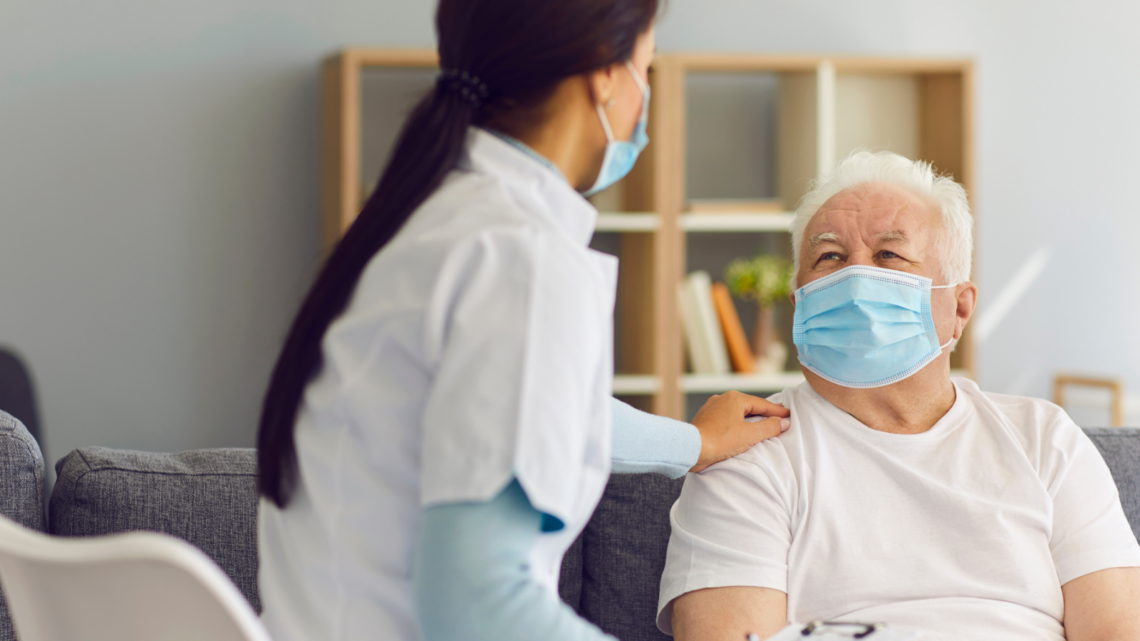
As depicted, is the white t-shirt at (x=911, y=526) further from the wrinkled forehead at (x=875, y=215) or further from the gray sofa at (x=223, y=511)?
the wrinkled forehead at (x=875, y=215)

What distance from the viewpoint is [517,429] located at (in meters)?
0.61

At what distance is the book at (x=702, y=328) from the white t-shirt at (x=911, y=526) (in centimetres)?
152

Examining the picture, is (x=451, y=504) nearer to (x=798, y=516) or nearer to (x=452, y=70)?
(x=452, y=70)

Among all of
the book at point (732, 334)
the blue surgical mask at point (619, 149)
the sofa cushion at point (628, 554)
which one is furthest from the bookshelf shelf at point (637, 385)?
the blue surgical mask at point (619, 149)

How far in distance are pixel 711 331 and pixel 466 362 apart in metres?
2.27

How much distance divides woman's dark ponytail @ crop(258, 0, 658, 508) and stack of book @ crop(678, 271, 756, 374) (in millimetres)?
2088

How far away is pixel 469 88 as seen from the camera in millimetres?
729

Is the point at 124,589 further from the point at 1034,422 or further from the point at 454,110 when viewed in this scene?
the point at 1034,422

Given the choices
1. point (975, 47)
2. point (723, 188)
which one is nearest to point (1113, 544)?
point (723, 188)

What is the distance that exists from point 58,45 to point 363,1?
913mm

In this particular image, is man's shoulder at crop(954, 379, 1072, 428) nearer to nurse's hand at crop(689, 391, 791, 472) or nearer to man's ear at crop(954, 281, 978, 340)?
man's ear at crop(954, 281, 978, 340)

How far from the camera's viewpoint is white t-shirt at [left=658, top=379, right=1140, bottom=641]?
3.82 feet

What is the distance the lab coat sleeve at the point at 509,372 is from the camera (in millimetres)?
605

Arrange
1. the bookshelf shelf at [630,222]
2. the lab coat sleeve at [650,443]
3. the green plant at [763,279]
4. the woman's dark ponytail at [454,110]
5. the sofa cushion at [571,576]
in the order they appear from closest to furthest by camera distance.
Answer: the woman's dark ponytail at [454,110], the lab coat sleeve at [650,443], the sofa cushion at [571,576], the bookshelf shelf at [630,222], the green plant at [763,279]
